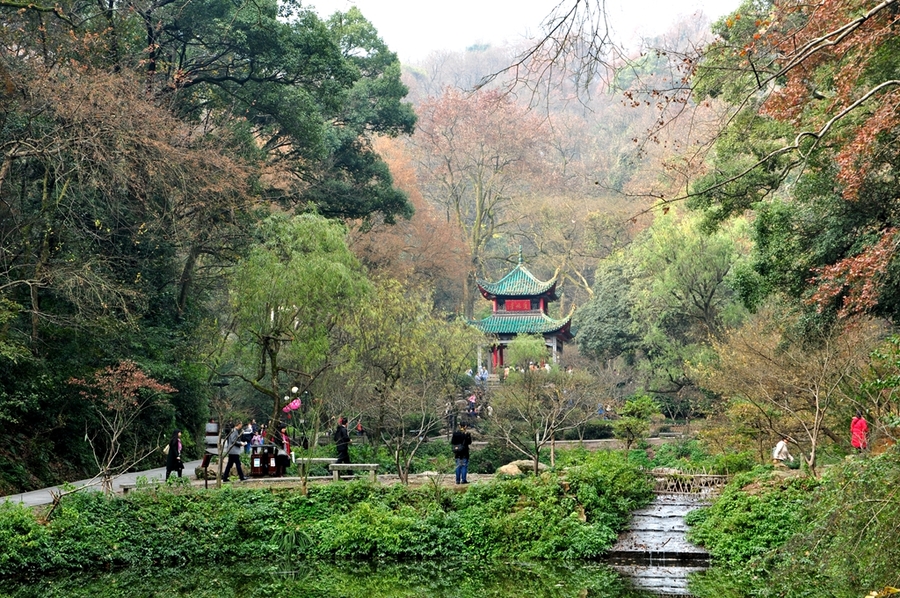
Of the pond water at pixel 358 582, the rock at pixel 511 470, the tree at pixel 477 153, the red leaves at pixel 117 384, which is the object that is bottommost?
the pond water at pixel 358 582

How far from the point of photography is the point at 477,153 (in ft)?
152

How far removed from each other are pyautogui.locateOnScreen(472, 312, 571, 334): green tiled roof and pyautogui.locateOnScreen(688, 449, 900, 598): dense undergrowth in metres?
26.0

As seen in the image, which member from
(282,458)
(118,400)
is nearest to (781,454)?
(282,458)

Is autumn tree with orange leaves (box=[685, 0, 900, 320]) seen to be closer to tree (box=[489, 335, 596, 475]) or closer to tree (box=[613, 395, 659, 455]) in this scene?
tree (box=[489, 335, 596, 475])

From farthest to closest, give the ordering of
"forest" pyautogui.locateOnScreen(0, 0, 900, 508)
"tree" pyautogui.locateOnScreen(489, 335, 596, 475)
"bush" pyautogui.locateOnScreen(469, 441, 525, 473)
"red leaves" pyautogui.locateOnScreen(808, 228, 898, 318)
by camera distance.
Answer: "bush" pyautogui.locateOnScreen(469, 441, 525, 473)
"tree" pyautogui.locateOnScreen(489, 335, 596, 475)
"forest" pyautogui.locateOnScreen(0, 0, 900, 508)
"red leaves" pyautogui.locateOnScreen(808, 228, 898, 318)

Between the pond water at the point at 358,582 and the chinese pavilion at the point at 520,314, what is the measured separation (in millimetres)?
26975

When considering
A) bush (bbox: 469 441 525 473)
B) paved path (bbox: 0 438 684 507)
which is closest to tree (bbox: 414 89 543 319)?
paved path (bbox: 0 438 684 507)

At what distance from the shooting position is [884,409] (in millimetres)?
14070

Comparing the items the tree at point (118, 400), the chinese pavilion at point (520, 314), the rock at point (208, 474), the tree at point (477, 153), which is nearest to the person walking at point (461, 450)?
the rock at point (208, 474)

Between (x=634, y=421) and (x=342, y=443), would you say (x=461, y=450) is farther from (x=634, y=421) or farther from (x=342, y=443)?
(x=634, y=421)

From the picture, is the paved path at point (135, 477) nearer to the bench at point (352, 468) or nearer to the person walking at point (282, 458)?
the bench at point (352, 468)

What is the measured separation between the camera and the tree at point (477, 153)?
45719mm

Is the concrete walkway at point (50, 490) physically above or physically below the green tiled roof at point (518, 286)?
below

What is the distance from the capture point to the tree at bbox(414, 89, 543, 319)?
4572 centimetres
